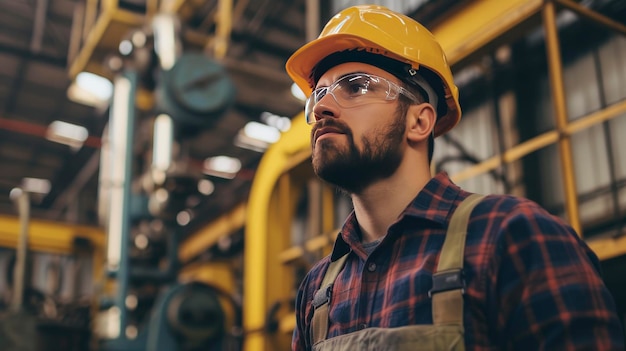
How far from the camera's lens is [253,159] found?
1487 centimetres

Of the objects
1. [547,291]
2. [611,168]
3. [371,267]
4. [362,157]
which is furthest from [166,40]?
[547,291]

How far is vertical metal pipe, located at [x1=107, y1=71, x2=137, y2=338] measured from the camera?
6.98m

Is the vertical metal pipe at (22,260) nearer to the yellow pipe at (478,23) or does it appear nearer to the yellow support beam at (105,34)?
the yellow support beam at (105,34)

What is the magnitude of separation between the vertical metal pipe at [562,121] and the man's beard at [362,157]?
82.8 inches

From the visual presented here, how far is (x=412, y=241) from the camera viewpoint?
69.1 inches

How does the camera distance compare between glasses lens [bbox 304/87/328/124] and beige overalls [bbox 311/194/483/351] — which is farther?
glasses lens [bbox 304/87/328/124]

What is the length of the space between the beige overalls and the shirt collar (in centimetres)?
6

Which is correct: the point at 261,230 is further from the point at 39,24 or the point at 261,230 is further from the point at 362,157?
the point at 39,24

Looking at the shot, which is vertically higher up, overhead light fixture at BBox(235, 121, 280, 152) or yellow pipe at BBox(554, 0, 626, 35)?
A: overhead light fixture at BBox(235, 121, 280, 152)

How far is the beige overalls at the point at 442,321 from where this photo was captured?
4.91 feet

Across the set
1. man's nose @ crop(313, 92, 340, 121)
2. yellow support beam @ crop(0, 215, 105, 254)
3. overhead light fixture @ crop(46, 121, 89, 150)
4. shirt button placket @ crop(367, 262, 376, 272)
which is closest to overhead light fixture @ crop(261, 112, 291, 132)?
yellow support beam @ crop(0, 215, 105, 254)

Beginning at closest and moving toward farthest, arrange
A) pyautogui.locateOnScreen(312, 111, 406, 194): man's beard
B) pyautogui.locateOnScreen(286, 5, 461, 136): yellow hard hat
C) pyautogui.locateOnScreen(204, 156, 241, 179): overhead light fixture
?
pyautogui.locateOnScreen(312, 111, 406, 194): man's beard, pyautogui.locateOnScreen(286, 5, 461, 136): yellow hard hat, pyautogui.locateOnScreen(204, 156, 241, 179): overhead light fixture

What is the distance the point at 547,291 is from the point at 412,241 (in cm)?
39

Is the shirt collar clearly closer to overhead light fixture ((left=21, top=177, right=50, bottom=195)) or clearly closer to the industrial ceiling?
the industrial ceiling
